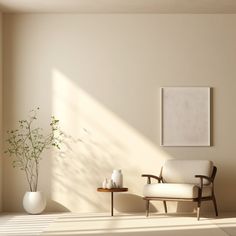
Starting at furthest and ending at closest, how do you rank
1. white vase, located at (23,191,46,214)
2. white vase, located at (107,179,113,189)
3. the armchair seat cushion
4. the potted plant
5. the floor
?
the potted plant, white vase, located at (23,191,46,214), white vase, located at (107,179,113,189), the armchair seat cushion, the floor

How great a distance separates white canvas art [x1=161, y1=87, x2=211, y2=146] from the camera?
30.5ft

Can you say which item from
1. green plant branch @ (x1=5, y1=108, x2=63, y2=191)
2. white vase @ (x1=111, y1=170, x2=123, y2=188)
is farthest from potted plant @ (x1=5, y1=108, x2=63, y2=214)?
white vase @ (x1=111, y1=170, x2=123, y2=188)

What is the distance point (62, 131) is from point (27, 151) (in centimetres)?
62

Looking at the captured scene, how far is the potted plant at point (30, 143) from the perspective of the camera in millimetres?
9242

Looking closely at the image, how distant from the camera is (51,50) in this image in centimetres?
936

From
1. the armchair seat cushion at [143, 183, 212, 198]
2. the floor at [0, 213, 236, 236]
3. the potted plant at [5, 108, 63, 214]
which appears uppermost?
the potted plant at [5, 108, 63, 214]

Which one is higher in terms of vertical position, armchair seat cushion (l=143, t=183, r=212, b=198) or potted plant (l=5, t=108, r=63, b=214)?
potted plant (l=5, t=108, r=63, b=214)

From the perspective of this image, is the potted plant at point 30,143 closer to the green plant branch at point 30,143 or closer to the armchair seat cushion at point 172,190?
the green plant branch at point 30,143

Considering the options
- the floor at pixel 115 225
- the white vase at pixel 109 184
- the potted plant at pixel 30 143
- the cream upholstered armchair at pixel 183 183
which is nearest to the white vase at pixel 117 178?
the white vase at pixel 109 184

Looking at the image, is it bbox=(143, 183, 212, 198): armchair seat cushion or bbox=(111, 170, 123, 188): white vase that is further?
bbox=(111, 170, 123, 188): white vase

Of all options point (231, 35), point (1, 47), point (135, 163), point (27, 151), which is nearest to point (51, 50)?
point (1, 47)

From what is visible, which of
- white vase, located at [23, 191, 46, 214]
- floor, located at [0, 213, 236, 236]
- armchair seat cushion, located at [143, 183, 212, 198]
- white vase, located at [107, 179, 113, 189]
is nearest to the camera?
floor, located at [0, 213, 236, 236]

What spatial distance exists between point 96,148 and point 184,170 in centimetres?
141

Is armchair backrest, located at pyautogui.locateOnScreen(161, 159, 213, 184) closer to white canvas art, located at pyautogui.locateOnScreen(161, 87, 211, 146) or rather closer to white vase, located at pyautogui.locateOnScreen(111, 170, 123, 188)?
white canvas art, located at pyautogui.locateOnScreen(161, 87, 211, 146)
